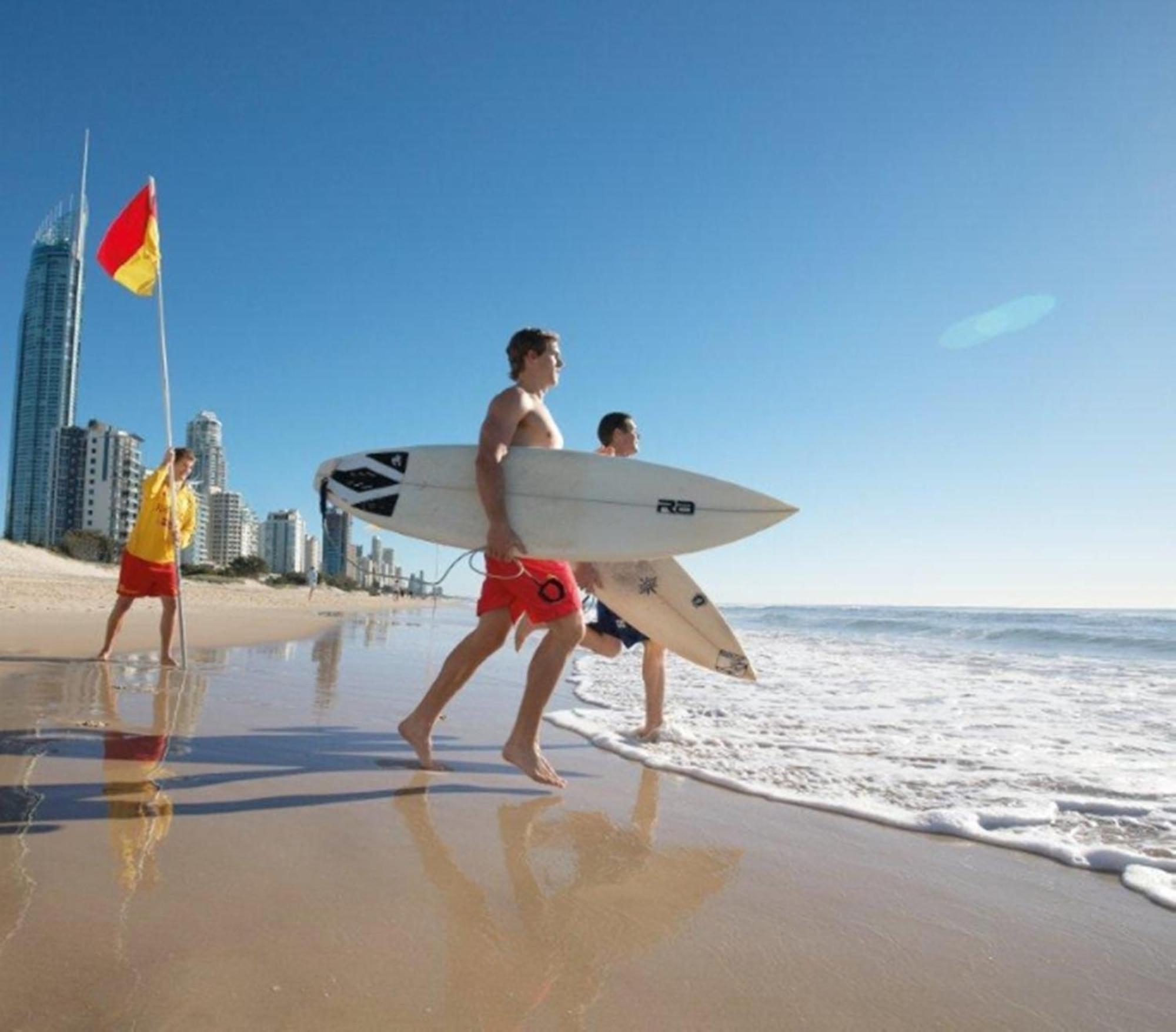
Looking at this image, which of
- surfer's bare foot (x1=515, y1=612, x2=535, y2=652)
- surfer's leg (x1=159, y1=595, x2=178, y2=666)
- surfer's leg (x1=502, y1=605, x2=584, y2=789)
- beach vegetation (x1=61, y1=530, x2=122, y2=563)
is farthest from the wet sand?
beach vegetation (x1=61, y1=530, x2=122, y2=563)

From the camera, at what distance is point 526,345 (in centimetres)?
318

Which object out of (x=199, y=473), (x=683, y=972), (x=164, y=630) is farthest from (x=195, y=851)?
(x=199, y=473)

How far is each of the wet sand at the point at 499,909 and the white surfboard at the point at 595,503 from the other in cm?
100

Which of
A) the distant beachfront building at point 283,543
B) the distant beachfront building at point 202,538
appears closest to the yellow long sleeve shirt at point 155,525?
the distant beachfront building at point 202,538

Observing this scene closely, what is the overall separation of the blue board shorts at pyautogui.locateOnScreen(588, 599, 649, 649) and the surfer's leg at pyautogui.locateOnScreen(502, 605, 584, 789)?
1.40 m

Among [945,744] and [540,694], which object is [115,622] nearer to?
[540,694]

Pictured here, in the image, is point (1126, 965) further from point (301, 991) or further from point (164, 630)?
point (164, 630)

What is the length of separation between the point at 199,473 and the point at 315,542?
21.2 meters

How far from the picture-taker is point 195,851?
1901mm

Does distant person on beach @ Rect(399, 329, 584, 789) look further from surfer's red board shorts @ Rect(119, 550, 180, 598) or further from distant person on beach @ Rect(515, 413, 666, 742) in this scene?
surfer's red board shorts @ Rect(119, 550, 180, 598)

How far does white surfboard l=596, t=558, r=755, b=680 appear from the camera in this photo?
4164 millimetres

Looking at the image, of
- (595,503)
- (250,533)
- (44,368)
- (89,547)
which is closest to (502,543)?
(595,503)

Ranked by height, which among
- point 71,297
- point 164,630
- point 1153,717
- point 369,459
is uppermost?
point 71,297

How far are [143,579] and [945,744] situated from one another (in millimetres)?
5592
